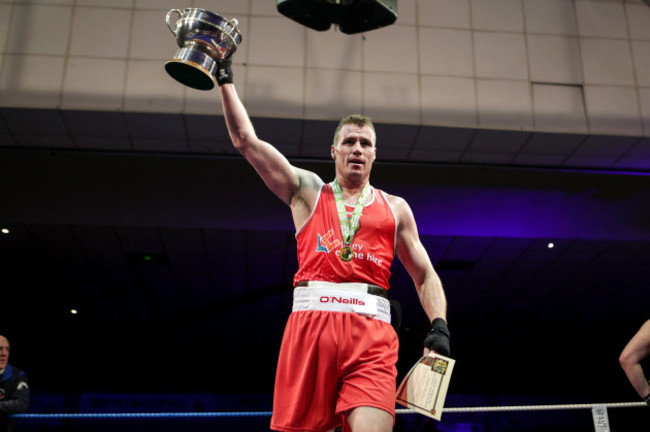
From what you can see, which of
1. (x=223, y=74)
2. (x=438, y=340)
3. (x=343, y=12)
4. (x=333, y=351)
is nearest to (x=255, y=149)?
(x=223, y=74)

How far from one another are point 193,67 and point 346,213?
2.49ft

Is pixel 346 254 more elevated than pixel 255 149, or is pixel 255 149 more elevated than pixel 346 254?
pixel 255 149

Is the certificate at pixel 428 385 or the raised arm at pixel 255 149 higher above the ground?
the raised arm at pixel 255 149

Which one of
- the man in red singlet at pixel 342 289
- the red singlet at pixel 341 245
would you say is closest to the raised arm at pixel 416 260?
the man in red singlet at pixel 342 289

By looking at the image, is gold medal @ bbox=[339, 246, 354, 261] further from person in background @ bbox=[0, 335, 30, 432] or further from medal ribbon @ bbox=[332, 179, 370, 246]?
person in background @ bbox=[0, 335, 30, 432]

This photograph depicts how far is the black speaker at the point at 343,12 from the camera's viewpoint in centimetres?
318

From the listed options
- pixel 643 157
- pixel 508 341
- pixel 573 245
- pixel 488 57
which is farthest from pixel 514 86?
pixel 508 341

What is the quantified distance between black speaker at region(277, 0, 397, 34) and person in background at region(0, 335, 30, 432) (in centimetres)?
329

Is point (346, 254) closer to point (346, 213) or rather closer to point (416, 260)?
point (346, 213)

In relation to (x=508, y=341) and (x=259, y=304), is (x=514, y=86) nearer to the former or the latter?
(x=259, y=304)

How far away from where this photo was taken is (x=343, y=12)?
329 centimetres

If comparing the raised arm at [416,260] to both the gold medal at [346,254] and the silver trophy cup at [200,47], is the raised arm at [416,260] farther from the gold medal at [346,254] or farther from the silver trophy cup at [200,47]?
the silver trophy cup at [200,47]

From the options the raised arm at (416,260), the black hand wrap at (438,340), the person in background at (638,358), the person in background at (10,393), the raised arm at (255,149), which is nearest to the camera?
the black hand wrap at (438,340)

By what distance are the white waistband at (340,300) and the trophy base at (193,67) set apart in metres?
0.81
